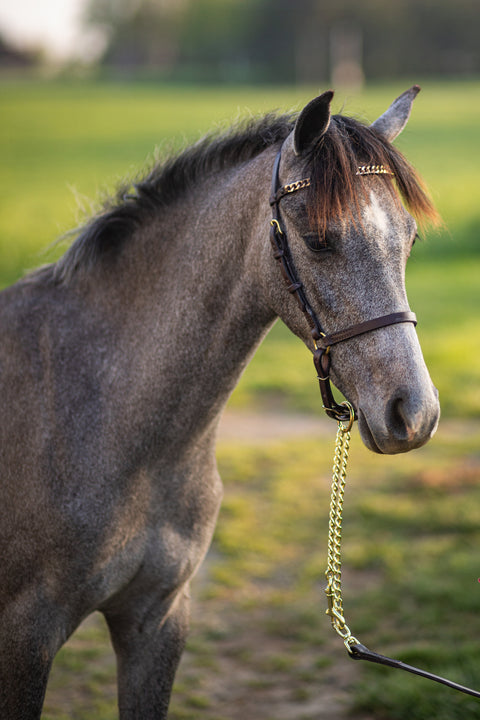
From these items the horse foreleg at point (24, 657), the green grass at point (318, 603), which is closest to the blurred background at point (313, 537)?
the green grass at point (318, 603)

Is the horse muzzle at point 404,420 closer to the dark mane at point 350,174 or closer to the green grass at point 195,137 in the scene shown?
the dark mane at point 350,174

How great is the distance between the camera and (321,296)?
6.73 feet

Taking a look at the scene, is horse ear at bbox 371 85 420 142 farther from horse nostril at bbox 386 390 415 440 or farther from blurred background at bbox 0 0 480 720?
horse nostril at bbox 386 390 415 440

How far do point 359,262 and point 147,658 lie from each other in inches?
67.3

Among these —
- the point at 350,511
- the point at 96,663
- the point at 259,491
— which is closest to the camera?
the point at 96,663

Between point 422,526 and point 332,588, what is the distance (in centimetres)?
319

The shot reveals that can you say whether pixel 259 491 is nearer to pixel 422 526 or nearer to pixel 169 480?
pixel 422 526

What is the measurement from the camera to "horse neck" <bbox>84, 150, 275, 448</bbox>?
2346 millimetres

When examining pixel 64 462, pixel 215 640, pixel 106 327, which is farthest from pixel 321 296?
pixel 215 640

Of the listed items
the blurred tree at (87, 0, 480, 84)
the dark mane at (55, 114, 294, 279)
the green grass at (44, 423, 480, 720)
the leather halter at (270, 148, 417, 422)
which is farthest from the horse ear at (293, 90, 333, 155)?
the blurred tree at (87, 0, 480, 84)

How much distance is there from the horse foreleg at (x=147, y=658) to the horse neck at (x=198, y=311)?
0.77 metres

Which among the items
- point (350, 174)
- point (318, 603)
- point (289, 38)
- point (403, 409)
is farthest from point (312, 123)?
point (289, 38)

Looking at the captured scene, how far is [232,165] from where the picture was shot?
8.35 ft

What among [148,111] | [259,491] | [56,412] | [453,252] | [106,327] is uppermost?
[148,111]
